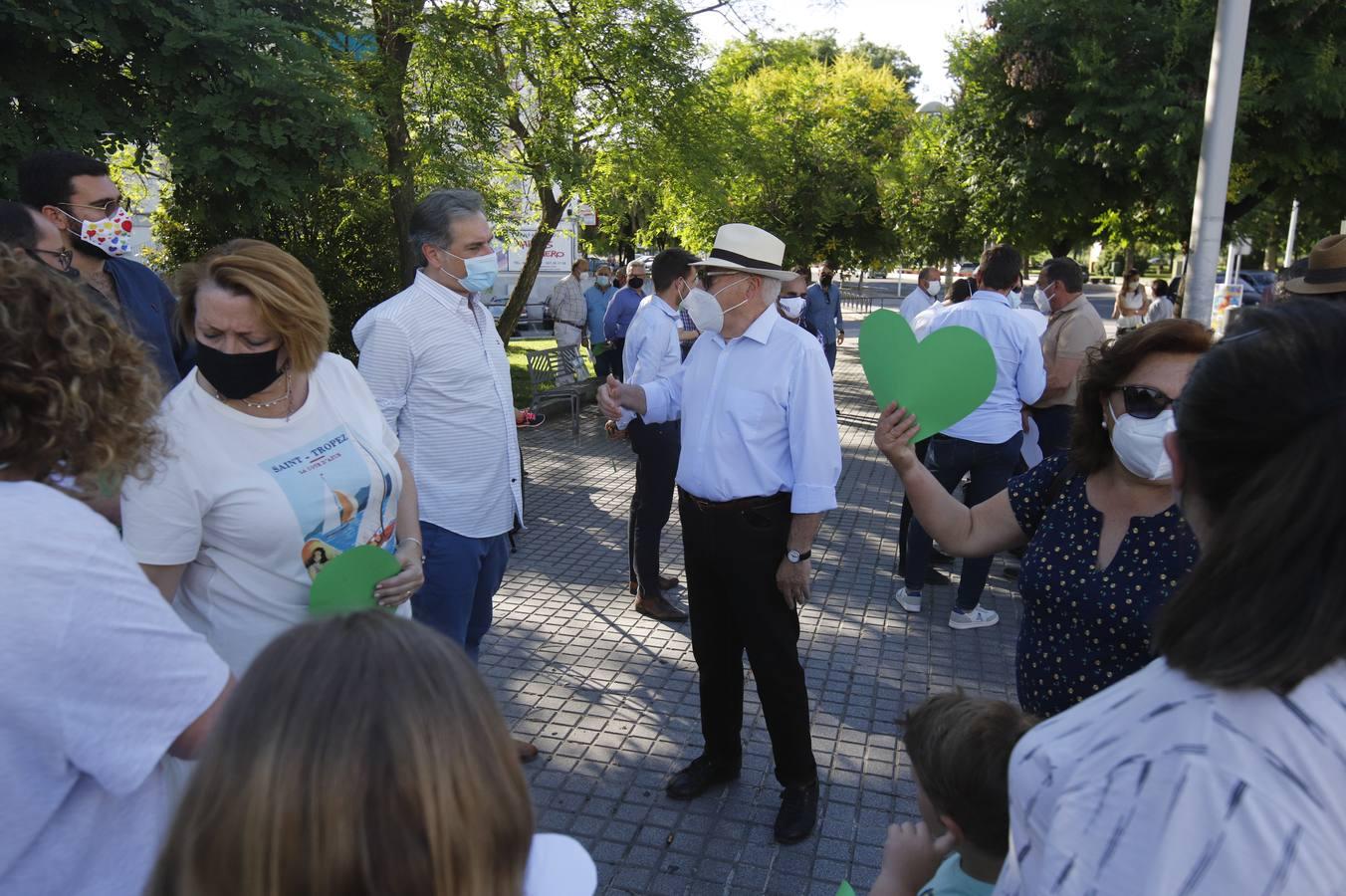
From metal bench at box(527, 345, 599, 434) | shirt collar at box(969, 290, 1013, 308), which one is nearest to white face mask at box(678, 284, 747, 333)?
shirt collar at box(969, 290, 1013, 308)

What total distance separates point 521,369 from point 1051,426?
34.7ft

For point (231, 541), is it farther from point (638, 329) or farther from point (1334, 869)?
point (638, 329)

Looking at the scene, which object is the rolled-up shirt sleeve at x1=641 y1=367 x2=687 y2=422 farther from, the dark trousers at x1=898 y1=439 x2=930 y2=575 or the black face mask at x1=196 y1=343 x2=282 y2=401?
the dark trousers at x1=898 y1=439 x2=930 y2=575

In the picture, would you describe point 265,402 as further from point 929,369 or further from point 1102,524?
point 1102,524

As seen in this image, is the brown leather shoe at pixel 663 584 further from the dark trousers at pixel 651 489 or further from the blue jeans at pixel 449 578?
the blue jeans at pixel 449 578

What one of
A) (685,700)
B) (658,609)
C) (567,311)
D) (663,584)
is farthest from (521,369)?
(685,700)

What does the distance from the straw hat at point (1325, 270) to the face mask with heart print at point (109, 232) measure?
4762 mm

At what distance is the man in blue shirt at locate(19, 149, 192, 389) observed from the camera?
3.39 meters

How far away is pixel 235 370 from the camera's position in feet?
7.04

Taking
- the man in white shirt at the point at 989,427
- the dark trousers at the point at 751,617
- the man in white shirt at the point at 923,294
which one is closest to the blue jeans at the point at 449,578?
the dark trousers at the point at 751,617

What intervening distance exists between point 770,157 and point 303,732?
1269 centimetres

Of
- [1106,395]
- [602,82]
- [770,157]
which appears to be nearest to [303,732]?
[1106,395]

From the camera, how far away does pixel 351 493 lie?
2271 mm

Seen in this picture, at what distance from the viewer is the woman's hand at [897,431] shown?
223cm
